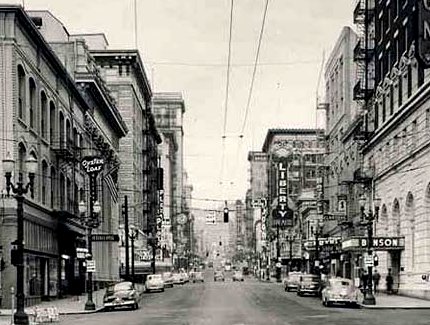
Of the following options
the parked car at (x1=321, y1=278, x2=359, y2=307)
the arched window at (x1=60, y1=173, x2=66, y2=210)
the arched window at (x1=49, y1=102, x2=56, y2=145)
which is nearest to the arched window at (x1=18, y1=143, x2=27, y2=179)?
the arched window at (x1=49, y1=102, x2=56, y2=145)

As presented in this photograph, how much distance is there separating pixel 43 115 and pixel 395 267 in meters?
28.5

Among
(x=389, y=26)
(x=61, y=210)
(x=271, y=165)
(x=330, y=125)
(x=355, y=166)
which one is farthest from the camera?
(x=271, y=165)

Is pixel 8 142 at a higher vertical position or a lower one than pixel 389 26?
lower

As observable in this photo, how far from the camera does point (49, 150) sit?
57.9 m

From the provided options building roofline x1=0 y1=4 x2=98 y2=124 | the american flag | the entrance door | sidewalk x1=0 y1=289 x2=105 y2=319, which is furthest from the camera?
the american flag

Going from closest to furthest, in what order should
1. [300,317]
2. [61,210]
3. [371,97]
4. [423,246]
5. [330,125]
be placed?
1. [300,317]
2. [423,246]
3. [61,210]
4. [371,97]
5. [330,125]

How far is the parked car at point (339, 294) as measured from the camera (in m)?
47.6

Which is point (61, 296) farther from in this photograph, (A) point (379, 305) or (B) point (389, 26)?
(B) point (389, 26)

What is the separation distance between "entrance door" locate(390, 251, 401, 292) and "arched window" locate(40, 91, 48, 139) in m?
26.8

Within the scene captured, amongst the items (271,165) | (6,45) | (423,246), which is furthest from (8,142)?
(271,165)

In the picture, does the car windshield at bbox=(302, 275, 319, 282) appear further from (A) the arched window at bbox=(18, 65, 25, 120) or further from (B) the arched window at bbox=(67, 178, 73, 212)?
(A) the arched window at bbox=(18, 65, 25, 120)

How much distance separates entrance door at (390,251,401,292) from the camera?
66.1 metres

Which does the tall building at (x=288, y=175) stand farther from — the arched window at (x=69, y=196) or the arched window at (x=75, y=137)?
the arched window at (x=69, y=196)

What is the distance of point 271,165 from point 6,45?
13399cm
